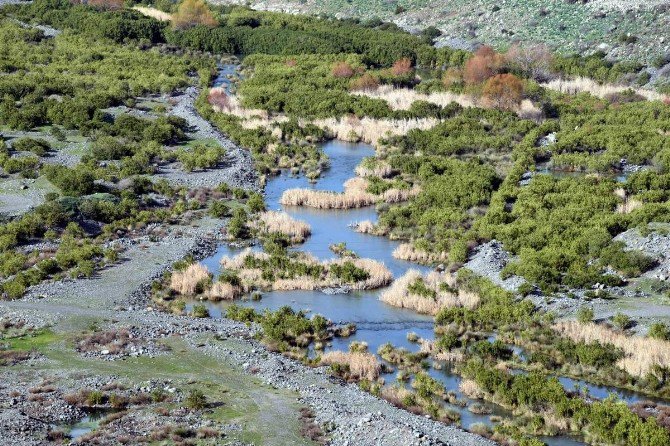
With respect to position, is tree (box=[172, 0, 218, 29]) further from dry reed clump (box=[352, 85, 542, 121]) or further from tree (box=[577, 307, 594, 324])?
tree (box=[577, 307, 594, 324])

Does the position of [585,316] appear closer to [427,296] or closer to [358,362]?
[427,296]

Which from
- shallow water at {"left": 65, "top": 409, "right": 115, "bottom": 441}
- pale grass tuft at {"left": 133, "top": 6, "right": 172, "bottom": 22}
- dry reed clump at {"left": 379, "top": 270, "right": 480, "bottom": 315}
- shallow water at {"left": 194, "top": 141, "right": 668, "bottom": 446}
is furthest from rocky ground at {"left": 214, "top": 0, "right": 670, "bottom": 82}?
shallow water at {"left": 65, "top": 409, "right": 115, "bottom": 441}

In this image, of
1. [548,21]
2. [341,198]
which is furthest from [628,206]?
[548,21]

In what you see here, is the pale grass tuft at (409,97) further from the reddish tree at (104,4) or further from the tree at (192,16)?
the reddish tree at (104,4)

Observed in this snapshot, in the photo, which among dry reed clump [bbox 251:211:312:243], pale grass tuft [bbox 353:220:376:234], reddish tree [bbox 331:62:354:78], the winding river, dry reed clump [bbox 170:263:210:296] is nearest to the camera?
the winding river

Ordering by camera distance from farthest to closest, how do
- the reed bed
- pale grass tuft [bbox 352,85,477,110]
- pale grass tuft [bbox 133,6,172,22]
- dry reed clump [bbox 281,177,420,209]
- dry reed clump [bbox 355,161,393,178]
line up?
pale grass tuft [bbox 133,6,172,22] → pale grass tuft [bbox 352,85,477,110] → dry reed clump [bbox 355,161,393,178] → dry reed clump [bbox 281,177,420,209] → the reed bed

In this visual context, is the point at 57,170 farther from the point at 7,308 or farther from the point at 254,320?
the point at 254,320

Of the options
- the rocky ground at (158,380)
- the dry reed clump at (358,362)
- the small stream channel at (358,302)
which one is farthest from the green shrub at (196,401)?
the small stream channel at (358,302)
